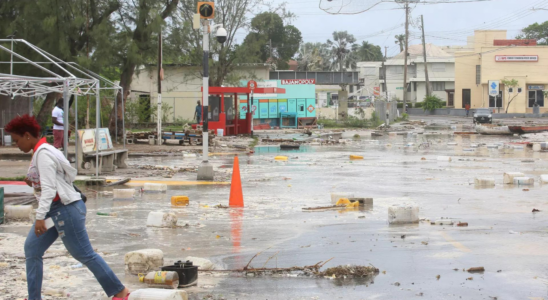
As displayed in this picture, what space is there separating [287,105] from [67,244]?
4492cm

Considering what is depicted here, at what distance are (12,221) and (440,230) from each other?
6.56 meters

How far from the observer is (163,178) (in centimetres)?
1712

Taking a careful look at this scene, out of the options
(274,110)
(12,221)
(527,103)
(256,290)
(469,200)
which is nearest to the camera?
(256,290)

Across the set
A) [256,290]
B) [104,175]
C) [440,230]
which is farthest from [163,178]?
[256,290]

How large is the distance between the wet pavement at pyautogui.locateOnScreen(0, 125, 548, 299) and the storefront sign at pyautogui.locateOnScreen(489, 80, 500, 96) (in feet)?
210

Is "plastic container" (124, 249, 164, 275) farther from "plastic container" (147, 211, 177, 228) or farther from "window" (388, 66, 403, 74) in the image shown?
"window" (388, 66, 403, 74)

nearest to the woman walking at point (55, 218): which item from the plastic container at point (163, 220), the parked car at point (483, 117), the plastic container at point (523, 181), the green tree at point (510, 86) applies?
the plastic container at point (163, 220)

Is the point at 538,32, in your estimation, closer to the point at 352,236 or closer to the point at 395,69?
the point at 395,69

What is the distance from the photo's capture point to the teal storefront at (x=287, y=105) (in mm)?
49250

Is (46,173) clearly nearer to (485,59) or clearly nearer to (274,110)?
(274,110)

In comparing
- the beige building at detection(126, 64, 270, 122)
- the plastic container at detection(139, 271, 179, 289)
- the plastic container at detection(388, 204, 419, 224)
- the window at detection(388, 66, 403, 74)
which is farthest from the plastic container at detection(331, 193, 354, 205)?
the window at detection(388, 66, 403, 74)

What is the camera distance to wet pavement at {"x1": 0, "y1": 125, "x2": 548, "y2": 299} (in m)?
6.59

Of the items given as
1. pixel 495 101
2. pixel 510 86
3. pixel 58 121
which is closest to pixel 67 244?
pixel 58 121

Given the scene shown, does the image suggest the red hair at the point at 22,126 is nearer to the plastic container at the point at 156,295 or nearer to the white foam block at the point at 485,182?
the plastic container at the point at 156,295
